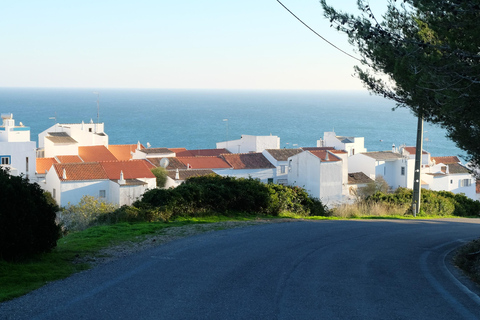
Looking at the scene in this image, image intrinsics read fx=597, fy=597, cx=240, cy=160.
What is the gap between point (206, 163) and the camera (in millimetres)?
55219

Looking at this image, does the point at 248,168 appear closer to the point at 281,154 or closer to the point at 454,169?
the point at 281,154

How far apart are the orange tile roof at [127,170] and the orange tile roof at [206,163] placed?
820 cm

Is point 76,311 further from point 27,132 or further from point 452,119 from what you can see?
point 27,132

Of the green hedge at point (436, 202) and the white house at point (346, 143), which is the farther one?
the white house at point (346, 143)

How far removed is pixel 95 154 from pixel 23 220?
171ft

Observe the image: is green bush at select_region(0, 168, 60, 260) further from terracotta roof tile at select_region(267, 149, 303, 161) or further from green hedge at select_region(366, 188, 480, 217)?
terracotta roof tile at select_region(267, 149, 303, 161)

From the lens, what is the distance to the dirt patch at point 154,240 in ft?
33.1

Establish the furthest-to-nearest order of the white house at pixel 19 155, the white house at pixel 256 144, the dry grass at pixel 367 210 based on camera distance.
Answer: the white house at pixel 256 144, the white house at pixel 19 155, the dry grass at pixel 367 210

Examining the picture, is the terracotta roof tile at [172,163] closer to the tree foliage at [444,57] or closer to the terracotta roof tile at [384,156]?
the terracotta roof tile at [384,156]

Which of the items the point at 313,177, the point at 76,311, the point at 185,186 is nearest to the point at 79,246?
the point at 76,311

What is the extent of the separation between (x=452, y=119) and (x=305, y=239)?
13.0ft

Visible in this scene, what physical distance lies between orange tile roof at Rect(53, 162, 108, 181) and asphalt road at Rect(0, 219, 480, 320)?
31.6 m

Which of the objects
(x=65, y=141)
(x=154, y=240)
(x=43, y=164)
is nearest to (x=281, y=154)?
(x=65, y=141)

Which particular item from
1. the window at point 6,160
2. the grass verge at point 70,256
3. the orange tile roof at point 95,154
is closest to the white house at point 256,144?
the orange tile roof at point 95,154
